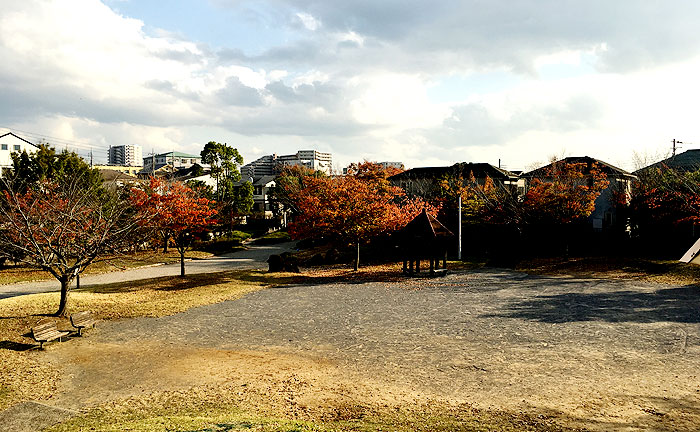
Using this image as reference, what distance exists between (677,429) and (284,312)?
13.9m

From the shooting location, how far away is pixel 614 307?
63.2 ft

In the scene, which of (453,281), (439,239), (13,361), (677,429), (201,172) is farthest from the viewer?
(201,172)

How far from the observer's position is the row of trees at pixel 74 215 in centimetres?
1834

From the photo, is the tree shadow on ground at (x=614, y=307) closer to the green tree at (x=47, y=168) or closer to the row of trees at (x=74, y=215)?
the row of trees at (x=74, y=215)

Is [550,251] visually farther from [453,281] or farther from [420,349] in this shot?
[420,349]

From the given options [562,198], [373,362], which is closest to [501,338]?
[373,362]

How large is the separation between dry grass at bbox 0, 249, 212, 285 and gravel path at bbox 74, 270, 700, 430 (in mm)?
10457

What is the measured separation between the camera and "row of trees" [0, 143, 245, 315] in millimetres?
18344

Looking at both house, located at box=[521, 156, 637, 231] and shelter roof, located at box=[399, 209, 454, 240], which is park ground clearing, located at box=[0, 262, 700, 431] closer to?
shelter roof, located at box=[399, 209, 454, 240]

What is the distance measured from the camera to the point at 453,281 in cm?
2705

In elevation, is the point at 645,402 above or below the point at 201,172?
below

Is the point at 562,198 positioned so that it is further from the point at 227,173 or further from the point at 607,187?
the point at 227,173

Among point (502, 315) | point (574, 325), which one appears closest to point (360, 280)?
point (502, 315)

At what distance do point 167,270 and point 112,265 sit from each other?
927 cm
